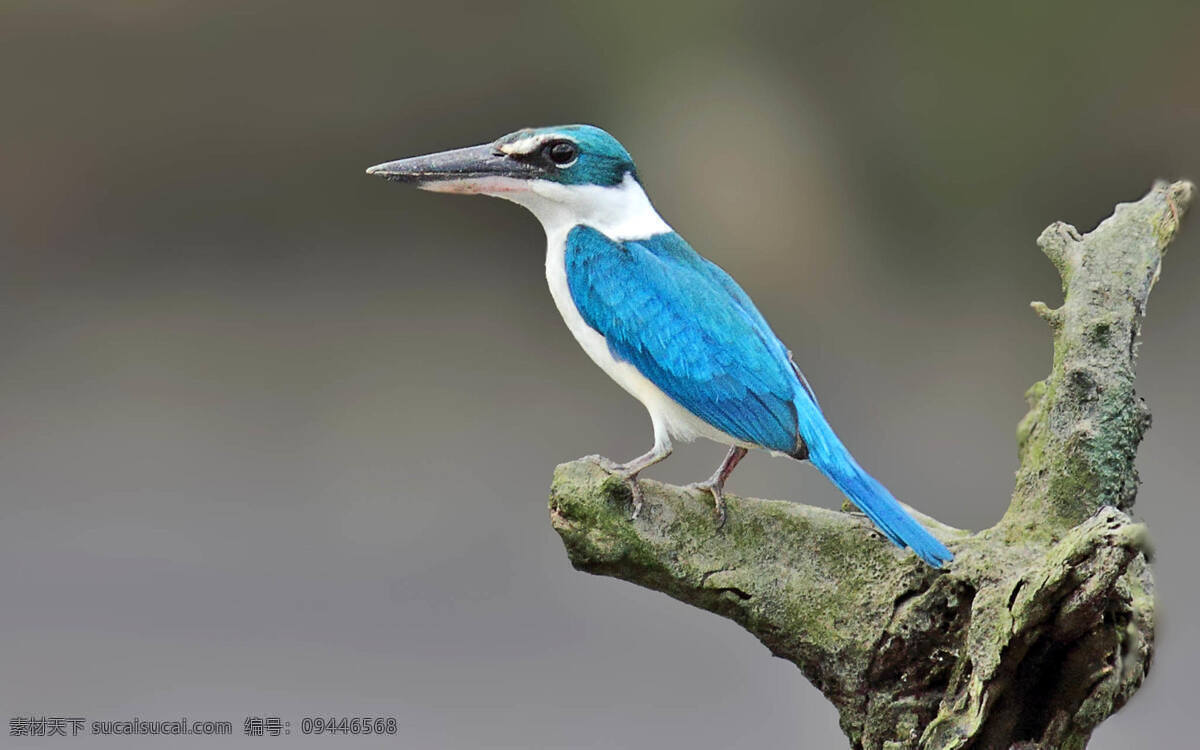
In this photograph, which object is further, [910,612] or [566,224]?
→ [566,224]

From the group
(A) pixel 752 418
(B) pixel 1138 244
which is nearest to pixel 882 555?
(A) pixel 752 418

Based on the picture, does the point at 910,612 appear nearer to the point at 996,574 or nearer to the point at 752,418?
the point at 996,574

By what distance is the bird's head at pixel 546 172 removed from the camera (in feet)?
5.19

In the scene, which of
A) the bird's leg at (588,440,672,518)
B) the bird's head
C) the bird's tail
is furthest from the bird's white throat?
the bird's tail

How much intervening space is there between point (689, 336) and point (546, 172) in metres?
0.28

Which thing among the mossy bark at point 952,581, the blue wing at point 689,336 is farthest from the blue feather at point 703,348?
the mossy bark at point 952,581

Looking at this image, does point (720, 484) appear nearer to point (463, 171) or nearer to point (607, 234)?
point (607, 234)

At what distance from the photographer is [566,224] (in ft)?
5.49

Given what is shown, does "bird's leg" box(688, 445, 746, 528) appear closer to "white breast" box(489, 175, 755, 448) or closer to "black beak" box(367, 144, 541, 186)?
"white breast" box(489, 175, 755, 448)

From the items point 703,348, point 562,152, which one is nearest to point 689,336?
point 703,348

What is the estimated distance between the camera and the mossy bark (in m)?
1.38

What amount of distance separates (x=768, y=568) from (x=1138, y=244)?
0.76 m

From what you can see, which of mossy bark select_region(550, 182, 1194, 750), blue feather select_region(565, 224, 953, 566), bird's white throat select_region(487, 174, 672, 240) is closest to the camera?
mossy bark select_region(550, 182, 1194, 750)

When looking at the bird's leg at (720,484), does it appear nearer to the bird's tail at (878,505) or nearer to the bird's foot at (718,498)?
the bird's foot at (718,498)
